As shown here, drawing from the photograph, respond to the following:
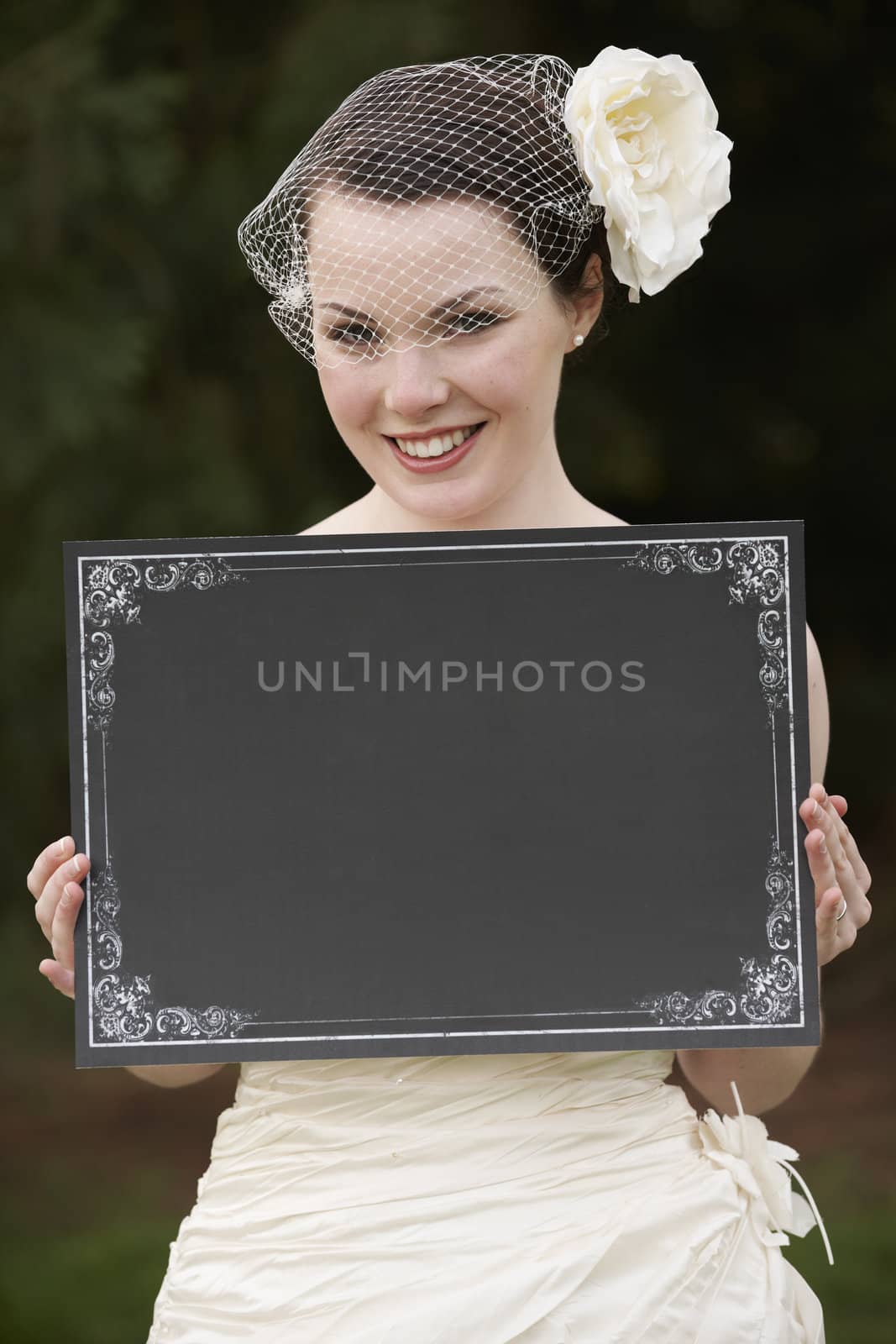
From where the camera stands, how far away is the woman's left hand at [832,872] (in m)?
1.77

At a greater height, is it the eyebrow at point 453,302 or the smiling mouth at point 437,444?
the eyebrow at point 453,302

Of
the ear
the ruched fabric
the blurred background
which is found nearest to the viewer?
the ruched fabric

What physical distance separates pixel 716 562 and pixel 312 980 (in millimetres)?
604

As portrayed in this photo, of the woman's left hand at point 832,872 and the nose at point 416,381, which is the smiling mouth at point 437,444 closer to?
the nose at point 416,381

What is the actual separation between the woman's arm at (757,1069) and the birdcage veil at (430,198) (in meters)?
0.58

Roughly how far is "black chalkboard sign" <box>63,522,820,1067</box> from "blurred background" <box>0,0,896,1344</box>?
2947 millimetres

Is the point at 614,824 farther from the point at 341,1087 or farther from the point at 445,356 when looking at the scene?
the point at 445,356

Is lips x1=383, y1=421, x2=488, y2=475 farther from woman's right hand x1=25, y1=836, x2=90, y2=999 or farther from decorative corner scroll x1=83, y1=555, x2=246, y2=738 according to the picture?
woman's right hand x1=25, y1=836, x2=90, y2=999

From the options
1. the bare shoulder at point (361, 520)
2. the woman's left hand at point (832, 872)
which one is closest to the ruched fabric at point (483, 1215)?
the woman's left hand at point (832, 872)

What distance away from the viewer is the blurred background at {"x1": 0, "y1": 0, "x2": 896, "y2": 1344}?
4.77 m

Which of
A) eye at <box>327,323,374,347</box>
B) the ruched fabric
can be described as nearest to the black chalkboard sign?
the ruched fabric

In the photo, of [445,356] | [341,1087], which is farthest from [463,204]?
[341,1087]

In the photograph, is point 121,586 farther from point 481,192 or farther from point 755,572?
point 755,572

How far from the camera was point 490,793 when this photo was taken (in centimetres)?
180
